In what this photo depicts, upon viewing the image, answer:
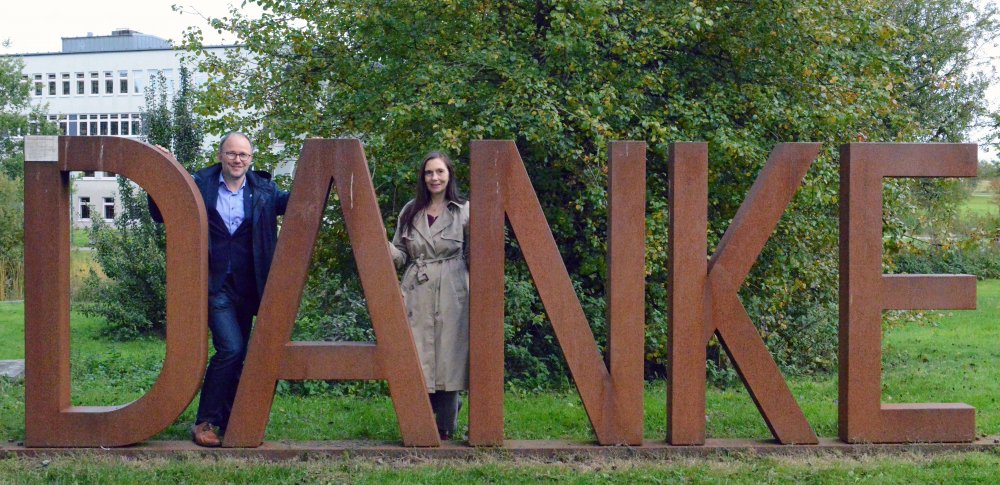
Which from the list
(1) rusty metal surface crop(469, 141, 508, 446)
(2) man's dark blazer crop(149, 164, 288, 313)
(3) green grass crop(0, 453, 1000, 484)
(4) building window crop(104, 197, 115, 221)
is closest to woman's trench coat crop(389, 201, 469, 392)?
(1) rusty metal surface crop(469, 141, 508, 446)

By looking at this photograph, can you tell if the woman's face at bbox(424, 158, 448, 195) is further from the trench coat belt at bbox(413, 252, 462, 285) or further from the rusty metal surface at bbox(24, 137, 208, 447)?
the rusty metal surface at bbox(24, 137, 208, 447)

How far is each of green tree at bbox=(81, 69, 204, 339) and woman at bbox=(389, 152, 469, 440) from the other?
23.3ft

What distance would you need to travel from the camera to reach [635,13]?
28.6 ft

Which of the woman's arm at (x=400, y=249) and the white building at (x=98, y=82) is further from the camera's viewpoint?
the white building at (x=98, y=82)

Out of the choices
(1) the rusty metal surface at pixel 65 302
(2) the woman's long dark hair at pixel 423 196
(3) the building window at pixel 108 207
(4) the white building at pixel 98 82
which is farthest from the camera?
(3) the building window at pixel 108 207

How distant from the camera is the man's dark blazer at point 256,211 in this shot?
18.1 ft

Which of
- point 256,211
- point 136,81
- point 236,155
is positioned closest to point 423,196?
point 256,211

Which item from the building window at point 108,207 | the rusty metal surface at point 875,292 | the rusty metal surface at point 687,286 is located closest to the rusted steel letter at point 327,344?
the rusty metal surface at point 687,286

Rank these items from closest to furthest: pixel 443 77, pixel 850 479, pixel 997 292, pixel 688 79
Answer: pixel 850 479
pixel 443 77
pixel 688 79
pixel 997 292

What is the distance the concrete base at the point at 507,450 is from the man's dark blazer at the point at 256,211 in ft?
2.99

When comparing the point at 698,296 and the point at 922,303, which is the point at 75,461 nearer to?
the point at 698,296

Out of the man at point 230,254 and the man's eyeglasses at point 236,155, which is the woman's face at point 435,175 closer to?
the man at point 230,254

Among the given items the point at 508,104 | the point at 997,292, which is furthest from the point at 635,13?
the point at 997,292

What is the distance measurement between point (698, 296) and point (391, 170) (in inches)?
152
